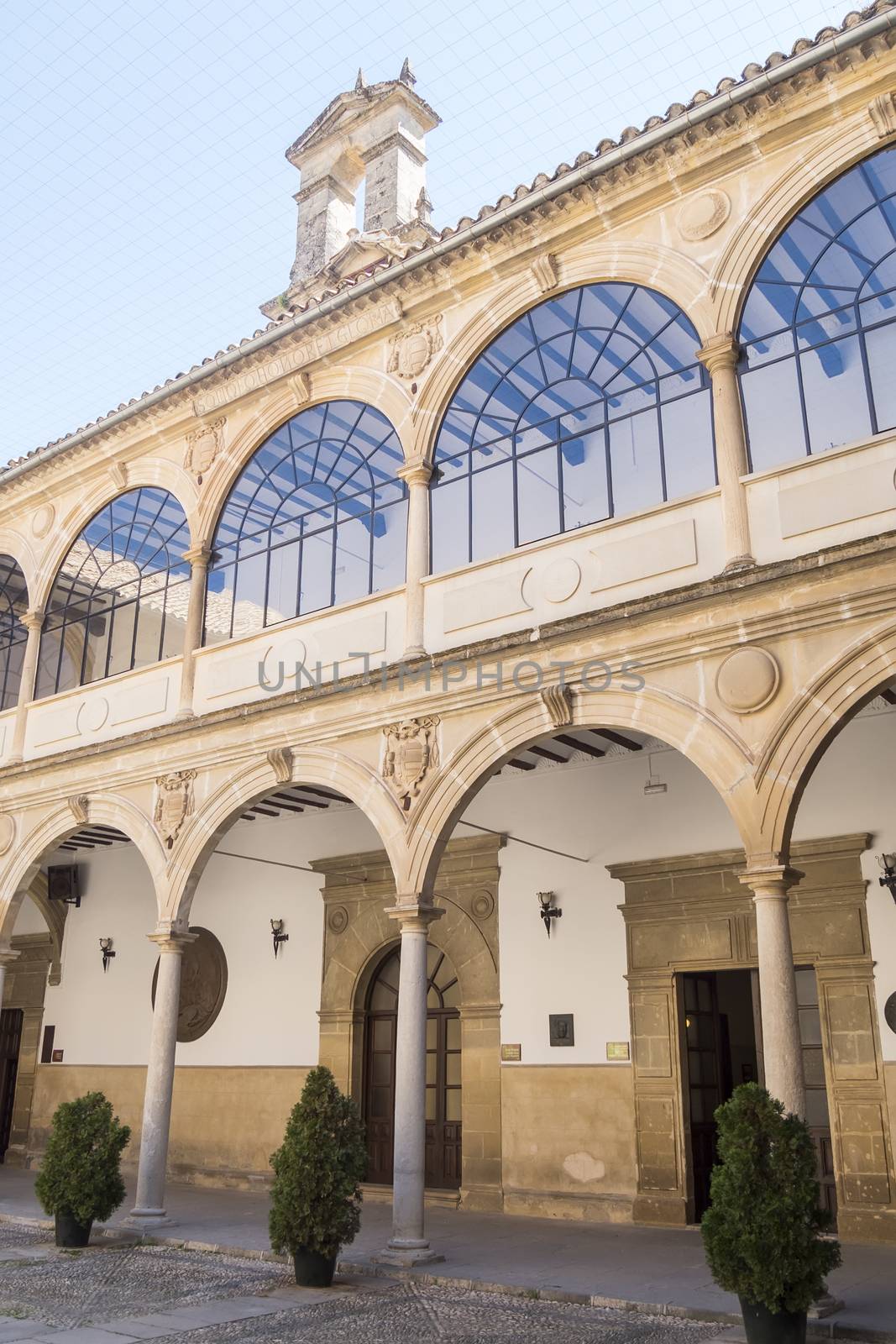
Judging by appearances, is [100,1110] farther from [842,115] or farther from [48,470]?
[842,115]

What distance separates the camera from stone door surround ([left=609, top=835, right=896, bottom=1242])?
8820 mm

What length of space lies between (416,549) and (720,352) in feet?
9.96

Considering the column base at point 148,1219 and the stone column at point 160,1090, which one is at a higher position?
the stone column at point 160,1090

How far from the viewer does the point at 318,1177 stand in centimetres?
756

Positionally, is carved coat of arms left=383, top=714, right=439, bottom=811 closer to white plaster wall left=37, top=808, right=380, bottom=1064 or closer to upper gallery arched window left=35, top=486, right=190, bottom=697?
upper gallery arched window left=35, top=486, right=190, bottom=697

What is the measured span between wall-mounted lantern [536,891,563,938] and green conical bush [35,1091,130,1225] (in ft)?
13.8

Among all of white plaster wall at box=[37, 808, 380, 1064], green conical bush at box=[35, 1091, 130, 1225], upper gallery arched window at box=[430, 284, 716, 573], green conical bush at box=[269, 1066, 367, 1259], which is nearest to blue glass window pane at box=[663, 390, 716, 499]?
upper gallery arched window at box=[430, 284, 716, 573]

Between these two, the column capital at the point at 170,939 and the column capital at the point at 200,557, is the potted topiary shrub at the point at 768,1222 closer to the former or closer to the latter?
the column capital at the point at 170,939

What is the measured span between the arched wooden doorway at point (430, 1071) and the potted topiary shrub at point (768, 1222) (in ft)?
18.8

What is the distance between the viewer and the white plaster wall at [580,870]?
10.6 meters

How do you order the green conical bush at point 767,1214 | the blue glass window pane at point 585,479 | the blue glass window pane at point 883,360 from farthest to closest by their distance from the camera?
1. the blue glass window pane at point 585,479
2. the blue glass window pane at point 883,360
3. the green conical bush at point 767,1214

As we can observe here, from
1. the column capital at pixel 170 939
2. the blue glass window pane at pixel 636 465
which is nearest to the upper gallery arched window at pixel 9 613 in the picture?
the column capital at pixel 170 939

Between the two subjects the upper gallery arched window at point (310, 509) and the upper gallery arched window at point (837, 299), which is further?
the upper gallery arched window at point (310, 509)
